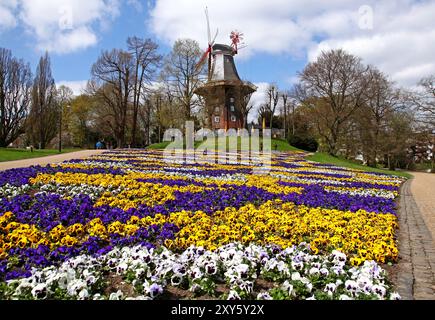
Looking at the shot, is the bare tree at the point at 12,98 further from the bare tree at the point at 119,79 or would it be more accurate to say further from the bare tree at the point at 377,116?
the bare tree at the point at 377,116

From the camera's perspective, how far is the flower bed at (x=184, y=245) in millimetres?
3975

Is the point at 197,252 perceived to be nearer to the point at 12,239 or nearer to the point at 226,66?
the point at 12,239

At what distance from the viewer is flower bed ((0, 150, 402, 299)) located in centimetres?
397

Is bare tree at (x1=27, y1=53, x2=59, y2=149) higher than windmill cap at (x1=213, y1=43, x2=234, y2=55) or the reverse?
the reverse

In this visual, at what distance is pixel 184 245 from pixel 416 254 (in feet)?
12.6

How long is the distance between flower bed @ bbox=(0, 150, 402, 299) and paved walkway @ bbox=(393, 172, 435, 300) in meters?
0.25

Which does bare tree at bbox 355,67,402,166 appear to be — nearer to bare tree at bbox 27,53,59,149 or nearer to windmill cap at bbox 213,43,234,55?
windmill cap at bbox 213,43,234,55

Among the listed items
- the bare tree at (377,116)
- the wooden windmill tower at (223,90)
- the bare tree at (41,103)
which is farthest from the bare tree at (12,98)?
the bare tree at (377,116)

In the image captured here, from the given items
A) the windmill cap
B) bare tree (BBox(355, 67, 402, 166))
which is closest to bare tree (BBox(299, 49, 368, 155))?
bare tree (BBox(355, 67, 402, 166))

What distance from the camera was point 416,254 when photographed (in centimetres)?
577

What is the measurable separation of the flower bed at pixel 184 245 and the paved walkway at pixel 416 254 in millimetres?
247

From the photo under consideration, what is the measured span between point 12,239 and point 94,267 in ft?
6.03

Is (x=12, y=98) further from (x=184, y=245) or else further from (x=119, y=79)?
(x=184, y=245)

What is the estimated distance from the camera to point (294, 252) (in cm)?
518
